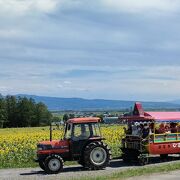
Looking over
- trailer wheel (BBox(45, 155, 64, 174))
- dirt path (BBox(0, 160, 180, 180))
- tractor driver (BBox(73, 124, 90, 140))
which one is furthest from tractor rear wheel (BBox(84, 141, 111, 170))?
trailer wheel (BBox(45, 155, 64, 174))

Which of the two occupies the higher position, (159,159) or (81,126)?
(81,126)

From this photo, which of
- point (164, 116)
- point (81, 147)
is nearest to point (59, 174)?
point (81, 147)

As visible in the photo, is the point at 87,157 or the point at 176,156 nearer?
the point at 87,157

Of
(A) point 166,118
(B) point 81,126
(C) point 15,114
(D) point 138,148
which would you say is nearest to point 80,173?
(B) point 81,126

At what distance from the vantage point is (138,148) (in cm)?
2038

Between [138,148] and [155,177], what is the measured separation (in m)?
6.27

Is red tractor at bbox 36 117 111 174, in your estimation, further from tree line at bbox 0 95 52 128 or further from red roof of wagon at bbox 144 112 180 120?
tree line at bbox 0 95 52 128

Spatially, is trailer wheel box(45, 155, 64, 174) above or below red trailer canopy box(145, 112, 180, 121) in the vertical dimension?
below

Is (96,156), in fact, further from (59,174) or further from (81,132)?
(59,174)

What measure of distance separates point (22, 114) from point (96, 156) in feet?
271

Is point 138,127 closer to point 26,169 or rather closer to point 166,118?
point 166,118

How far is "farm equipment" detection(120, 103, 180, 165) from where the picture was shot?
20109 millimetres

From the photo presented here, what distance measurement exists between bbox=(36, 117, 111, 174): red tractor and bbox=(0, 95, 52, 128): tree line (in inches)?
3107

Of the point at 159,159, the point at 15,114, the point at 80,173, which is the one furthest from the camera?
the point at 15,114
